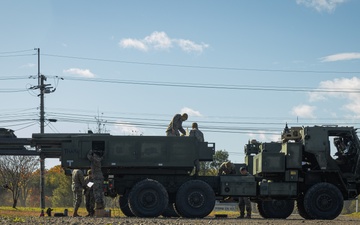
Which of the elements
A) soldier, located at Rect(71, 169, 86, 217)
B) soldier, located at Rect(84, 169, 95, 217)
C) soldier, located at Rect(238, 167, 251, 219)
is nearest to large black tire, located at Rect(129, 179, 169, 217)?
soldier, located at Rect(84, 169, 95, 217)

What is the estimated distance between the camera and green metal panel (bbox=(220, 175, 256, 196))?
23.5 metres

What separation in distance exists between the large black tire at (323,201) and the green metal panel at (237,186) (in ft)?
6.01

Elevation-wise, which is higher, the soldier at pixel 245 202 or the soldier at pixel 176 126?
the soldier at pixel 176 126

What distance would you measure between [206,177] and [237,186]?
109 centimetres

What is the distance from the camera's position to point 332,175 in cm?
2391

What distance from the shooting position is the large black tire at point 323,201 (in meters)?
23.2

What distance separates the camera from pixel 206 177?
77.6ft

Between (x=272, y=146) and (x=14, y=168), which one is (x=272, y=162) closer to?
(x=272, y=146)

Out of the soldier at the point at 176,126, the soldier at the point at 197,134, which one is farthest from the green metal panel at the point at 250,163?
the soldier at the point at 176,126

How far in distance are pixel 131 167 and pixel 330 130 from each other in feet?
22.3

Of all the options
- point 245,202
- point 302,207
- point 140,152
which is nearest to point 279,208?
point 302,207

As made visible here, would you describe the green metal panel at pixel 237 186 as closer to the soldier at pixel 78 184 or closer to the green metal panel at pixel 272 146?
the green metal panel at pixel 272 146

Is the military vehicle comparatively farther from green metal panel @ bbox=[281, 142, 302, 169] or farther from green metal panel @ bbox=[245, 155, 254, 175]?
green metal panel @ bbox=[245, 155, 254, 175]

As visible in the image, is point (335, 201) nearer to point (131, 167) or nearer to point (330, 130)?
point (330, 130)
